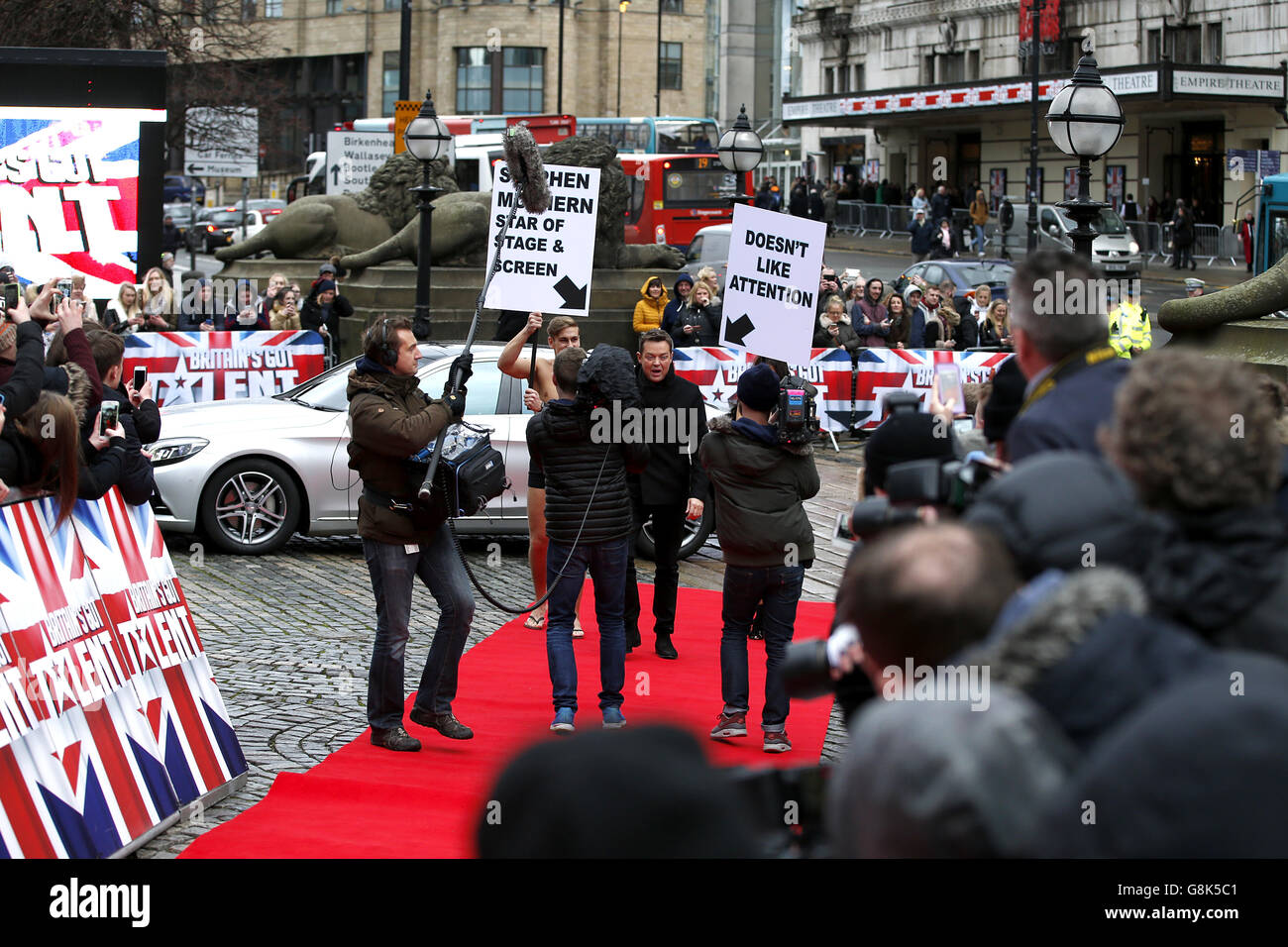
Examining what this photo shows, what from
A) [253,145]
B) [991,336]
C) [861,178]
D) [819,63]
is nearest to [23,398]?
[991,336]

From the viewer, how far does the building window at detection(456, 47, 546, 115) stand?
77.7m

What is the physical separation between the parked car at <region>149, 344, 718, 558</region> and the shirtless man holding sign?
1.47 meters

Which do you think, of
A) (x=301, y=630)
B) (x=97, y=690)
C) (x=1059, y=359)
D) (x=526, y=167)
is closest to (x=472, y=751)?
(x=97, y=690)

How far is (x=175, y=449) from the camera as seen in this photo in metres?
11.8

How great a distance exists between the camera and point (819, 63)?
68000 millimetres

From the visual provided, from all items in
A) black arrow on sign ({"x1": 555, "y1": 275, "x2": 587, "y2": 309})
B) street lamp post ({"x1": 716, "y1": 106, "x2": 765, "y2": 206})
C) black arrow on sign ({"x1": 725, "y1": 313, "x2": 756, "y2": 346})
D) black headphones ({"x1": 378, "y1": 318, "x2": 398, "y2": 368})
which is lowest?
black headphones ({"x1": 378, "y1": 318, "x2": 398, "y2": 368})

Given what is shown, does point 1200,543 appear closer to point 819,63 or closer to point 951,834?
point 951,834

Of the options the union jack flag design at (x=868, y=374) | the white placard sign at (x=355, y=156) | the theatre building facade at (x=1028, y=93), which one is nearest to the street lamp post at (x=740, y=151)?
the union jack flag design at (x=868, y=374)

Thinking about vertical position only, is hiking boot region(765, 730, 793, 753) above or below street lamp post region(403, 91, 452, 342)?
below

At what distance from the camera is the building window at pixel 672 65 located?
262 ft

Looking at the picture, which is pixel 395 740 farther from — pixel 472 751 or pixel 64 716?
pixel 64 716

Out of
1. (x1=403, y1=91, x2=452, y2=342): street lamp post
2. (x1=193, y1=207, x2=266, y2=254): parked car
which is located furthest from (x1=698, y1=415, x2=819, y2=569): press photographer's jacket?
(x1=193, y1=207, x2=266, y2=254): parked car

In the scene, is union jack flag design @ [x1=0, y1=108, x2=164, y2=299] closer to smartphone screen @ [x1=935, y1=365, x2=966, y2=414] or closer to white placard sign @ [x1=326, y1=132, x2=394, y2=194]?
white placard sign @ [x1=326, y1=132, x2=394, y2=194]
